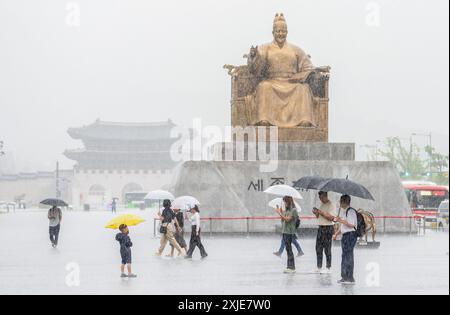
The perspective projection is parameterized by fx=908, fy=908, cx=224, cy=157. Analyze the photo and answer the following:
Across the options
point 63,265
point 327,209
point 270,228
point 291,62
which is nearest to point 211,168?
point 270,228

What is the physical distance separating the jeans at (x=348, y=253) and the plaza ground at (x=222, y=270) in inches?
7.8

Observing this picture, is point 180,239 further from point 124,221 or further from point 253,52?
point 253,52

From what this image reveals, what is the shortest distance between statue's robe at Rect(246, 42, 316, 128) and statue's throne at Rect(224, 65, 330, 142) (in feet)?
0.51

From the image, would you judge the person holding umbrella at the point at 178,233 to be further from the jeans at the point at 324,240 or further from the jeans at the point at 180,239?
the jeans at the point at 324,240

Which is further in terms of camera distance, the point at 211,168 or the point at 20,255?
the point at 211,168

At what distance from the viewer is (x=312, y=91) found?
855 inches

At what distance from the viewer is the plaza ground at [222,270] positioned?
10500mm

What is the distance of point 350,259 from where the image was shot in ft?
35.7

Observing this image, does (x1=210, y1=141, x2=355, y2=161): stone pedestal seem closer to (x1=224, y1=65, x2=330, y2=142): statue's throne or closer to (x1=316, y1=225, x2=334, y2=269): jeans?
(x1=224, y1=65, x2=330, y2=142): statue's throne

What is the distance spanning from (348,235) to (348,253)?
22 cm

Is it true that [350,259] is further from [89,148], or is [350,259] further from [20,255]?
[89,148]

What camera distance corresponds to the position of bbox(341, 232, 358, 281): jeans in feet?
35.5

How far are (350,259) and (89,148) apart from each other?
84079 mm

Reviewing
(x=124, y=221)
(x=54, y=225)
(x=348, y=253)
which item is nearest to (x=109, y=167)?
(x=54, y=225)
